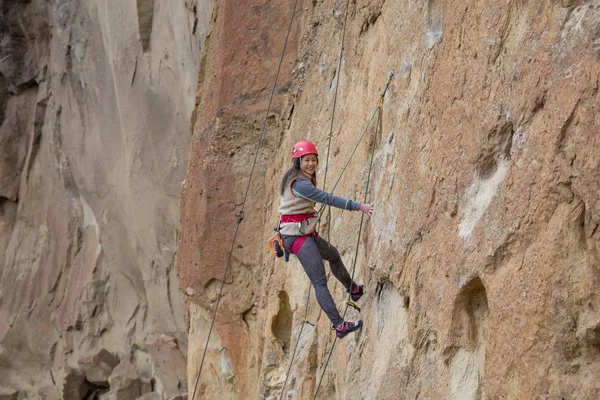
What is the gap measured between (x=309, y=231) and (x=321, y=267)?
28 centimetres

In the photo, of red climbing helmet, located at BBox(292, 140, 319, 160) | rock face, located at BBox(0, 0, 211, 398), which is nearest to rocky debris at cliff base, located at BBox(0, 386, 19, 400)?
rock face, located at BBox(0, 0, 211, 398)

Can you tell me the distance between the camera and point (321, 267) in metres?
5.82

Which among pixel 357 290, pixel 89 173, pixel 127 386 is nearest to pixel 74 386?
pixel 127 386

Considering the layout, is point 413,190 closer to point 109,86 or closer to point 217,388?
point 217,388

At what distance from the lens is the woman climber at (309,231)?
567cm

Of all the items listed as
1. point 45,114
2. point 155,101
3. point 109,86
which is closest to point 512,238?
point 155,101

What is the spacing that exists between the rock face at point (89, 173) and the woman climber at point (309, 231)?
7346 millimetres

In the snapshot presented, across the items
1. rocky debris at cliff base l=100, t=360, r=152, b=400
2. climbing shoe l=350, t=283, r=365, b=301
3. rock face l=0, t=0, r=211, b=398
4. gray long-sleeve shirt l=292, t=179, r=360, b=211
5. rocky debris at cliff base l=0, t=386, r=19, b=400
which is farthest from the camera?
rocky debris at cliff base l=0, t=386, r=19, b=400

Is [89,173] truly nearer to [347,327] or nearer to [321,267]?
[321,267]

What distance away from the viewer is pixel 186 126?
14188 mm

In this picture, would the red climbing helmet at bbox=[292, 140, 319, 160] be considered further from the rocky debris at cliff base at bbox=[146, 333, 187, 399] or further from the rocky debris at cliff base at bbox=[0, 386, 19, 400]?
the rocky debris at cliff base at bbox=[0, 386, 19, 400]

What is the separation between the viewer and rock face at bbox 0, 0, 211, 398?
1475 centimetres

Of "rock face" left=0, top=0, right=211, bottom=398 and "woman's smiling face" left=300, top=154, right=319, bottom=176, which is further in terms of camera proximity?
"rock face" left=0, top=0, right=211, bottom=398

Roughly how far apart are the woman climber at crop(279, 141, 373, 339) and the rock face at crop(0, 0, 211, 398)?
7.35m
